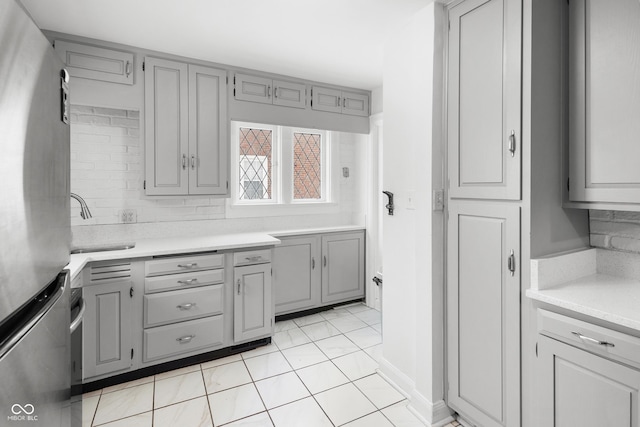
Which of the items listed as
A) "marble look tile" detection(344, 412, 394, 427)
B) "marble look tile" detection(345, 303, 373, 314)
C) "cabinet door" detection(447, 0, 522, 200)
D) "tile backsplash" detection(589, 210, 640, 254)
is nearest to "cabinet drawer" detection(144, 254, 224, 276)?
"marble look tile" detection(344, 412, 394, 427)

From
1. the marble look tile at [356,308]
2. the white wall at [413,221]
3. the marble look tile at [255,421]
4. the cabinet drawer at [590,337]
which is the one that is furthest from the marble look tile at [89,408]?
the cabinet drawer at [590,337]

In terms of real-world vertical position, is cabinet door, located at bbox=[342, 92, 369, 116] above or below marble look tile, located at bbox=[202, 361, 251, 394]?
above

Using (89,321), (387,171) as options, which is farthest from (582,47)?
(89,321)

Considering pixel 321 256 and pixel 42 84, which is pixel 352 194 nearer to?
pixel 321 256

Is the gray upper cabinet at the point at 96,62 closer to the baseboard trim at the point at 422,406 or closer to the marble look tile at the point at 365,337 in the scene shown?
the marble look tile at the point at 365,337

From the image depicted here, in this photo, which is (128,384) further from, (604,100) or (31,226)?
(604,100)

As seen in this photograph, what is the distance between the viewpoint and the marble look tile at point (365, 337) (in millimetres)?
2891

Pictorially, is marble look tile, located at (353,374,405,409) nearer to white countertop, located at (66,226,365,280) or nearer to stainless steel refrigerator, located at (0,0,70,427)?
white countertop, located at (66,226,365,280)

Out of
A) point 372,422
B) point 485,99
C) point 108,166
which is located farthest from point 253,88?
point 372,422

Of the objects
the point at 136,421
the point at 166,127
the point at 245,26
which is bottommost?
the point at 136,421

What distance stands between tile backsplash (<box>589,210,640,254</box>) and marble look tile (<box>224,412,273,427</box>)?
2.07 metres

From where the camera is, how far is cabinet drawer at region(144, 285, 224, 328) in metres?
2.38

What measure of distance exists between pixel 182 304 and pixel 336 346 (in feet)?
4.34

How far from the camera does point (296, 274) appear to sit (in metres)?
3.43
